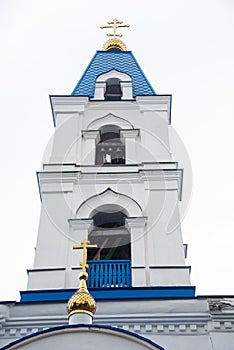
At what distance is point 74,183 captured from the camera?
35.9ft

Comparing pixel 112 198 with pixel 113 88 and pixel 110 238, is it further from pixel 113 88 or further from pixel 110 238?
pixel 113 88

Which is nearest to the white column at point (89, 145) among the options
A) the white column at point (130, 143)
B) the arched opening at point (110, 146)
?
the arched opening at point (110, 146)

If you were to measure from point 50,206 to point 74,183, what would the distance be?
740mm

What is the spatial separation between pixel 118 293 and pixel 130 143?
13.9 feet

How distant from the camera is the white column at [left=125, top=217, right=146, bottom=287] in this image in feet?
30.0

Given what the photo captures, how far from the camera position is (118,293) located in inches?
338

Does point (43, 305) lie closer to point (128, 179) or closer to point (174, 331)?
point (174, 331)

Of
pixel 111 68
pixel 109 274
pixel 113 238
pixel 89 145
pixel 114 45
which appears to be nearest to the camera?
pixel 109 274

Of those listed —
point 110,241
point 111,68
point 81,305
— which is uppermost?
point 111,68

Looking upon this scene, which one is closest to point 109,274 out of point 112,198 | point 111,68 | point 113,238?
point 113,238

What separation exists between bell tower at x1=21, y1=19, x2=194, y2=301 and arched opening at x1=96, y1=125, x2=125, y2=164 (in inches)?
0.8

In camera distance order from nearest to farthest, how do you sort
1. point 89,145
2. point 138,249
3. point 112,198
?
1. point 138,249
2. point 112,198
3. point 89,145

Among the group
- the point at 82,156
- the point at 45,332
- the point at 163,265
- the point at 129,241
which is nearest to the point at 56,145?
the point at 82,156

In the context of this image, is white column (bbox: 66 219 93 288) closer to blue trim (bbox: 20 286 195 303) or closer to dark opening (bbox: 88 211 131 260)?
dark opening (bbox: 88 211 131 260)
